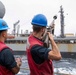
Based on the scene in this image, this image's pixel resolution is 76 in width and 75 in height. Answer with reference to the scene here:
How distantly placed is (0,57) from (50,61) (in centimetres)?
73

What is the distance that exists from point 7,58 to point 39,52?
0.44 meters

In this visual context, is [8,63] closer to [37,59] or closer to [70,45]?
[37,59]

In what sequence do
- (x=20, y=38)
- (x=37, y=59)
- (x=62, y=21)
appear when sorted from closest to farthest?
(x=37, y=59), (x=62, y=21), (x=20, y=38)

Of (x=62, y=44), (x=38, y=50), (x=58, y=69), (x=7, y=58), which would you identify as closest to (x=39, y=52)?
(x=38, y=50)

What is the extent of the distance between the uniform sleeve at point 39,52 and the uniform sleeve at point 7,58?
1.15 feet

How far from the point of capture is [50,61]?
423 cm

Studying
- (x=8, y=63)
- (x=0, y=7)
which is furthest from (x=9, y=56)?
(x=0, y=7)

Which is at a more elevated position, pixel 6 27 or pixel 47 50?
pixel 6 27

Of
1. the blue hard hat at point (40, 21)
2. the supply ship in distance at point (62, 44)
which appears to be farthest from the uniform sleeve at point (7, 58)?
the supply ship in distance at point (62, 44)

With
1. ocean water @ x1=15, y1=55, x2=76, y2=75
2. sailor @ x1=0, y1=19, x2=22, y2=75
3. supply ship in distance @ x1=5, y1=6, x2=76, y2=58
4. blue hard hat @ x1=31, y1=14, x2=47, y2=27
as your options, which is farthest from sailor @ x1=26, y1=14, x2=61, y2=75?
supply ship in distance @ x1=5, y1=6, x2=76, y2=58

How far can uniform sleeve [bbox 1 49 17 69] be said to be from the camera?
3824 millimetres

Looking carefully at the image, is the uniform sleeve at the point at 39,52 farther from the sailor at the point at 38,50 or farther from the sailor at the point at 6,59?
the sailor at the point at 6,59

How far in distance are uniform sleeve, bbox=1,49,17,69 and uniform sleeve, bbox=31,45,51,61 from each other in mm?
352

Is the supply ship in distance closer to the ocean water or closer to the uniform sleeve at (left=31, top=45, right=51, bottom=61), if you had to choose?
the ocean water
